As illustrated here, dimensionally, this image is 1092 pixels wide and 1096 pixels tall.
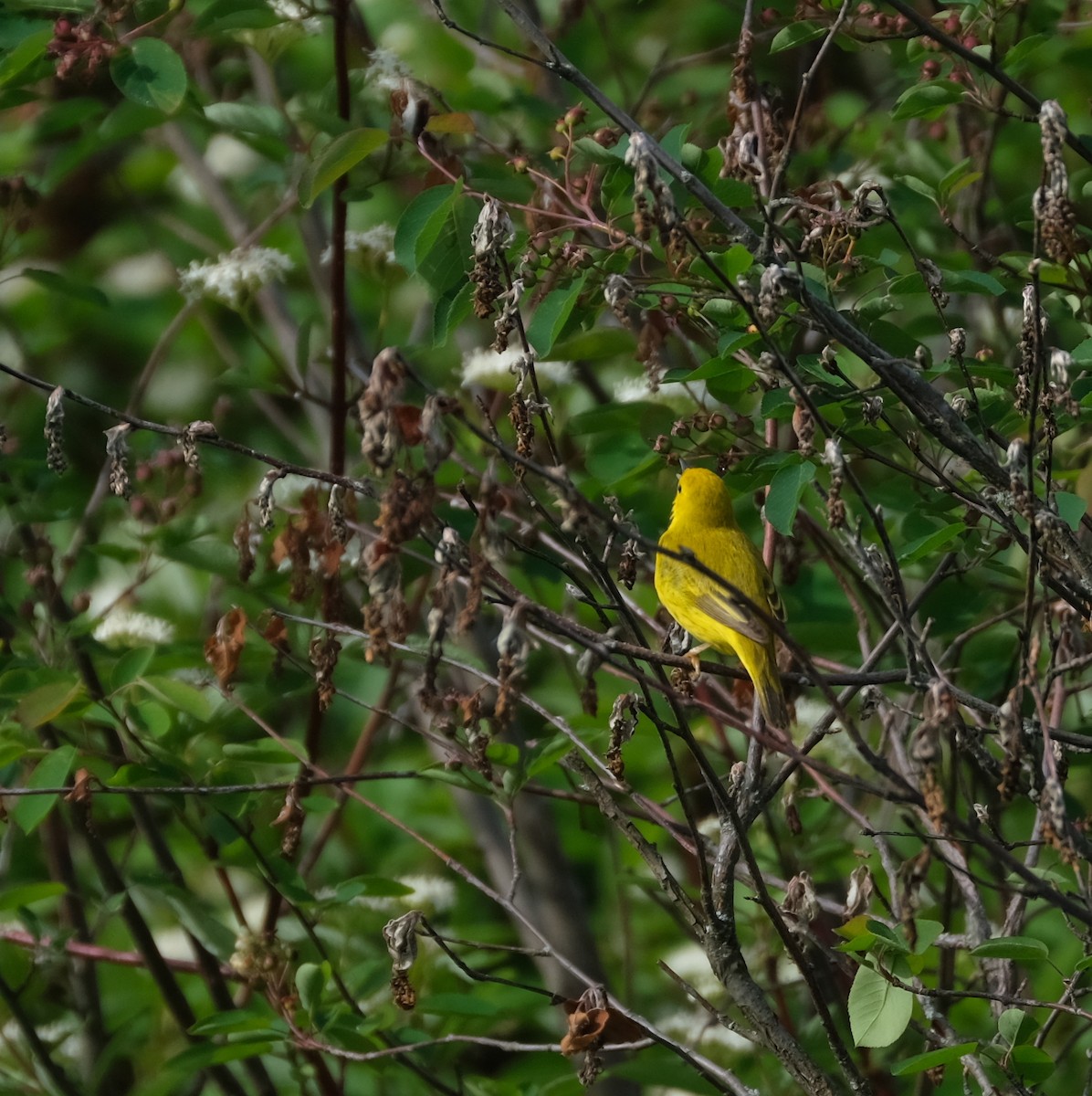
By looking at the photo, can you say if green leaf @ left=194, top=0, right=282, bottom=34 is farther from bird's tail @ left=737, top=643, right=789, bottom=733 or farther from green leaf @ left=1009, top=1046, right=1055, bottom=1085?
green leaf @ left=1009, top=1046, right=1055, bottom=1085

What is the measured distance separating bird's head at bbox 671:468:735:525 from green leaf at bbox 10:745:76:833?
5.46ft

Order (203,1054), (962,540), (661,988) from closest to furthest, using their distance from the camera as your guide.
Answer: (962,540), (203,1054), (661,988)

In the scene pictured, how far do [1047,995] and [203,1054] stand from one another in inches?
105

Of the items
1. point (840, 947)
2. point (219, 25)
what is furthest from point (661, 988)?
point (219, 25)

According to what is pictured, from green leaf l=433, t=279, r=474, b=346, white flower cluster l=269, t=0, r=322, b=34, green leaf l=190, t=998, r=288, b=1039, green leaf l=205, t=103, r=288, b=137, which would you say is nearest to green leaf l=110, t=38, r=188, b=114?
white flower cluster l=269, t=0, r=322, b=34

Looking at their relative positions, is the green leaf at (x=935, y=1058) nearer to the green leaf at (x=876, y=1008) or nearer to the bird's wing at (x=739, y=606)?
the green leaf at (x=876, y=1008)

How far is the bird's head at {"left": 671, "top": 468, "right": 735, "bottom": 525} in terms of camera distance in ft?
12.3

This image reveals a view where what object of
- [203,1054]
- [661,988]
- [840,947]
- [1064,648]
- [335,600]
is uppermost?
[335,600]

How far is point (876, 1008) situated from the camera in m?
2.27

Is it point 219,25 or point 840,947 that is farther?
point 219,25

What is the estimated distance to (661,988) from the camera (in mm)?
5176

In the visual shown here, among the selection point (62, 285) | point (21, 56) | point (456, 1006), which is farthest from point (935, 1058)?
point (62, 285)

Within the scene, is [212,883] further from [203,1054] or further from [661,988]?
[203,1054]

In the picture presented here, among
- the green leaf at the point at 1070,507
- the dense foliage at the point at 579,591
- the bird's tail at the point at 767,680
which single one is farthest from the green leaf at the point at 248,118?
the green leaf at the point at 1070,507
